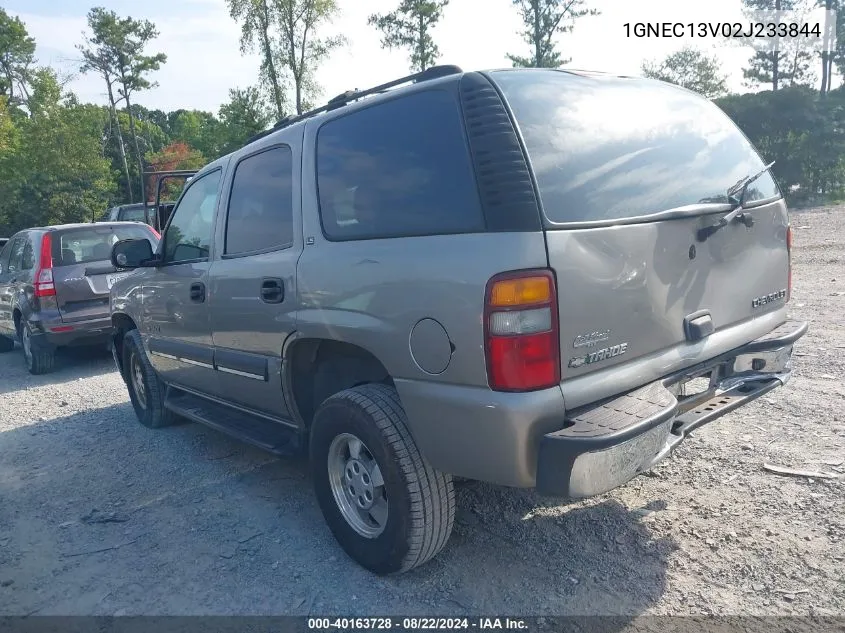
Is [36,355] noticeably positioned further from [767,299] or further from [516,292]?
[767,299]

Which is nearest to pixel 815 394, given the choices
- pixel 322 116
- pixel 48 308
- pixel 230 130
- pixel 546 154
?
pixel 546 154

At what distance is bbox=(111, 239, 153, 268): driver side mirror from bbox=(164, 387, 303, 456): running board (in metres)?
1.03

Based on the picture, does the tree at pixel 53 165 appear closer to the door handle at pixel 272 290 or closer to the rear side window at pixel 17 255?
the rear side window at pixel 17 255

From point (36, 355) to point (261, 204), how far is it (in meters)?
5.66

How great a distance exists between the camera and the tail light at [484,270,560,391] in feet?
7.84

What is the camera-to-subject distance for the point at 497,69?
111 inches

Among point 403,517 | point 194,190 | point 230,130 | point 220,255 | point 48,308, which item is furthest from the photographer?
point 230,130

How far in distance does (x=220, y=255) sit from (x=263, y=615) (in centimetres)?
211

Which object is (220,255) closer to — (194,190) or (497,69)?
(194,190)

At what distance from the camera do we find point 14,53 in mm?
45281

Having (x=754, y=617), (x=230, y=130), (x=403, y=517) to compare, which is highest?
(x=230, y=130)

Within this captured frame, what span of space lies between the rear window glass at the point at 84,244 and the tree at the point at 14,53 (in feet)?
144

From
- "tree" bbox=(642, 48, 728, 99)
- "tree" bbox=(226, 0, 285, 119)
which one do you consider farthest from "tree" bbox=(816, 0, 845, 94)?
"tree" bbox=(226, 0, 285, 119)

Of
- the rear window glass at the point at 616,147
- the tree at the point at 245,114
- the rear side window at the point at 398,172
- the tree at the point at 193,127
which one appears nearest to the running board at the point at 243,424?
the rear side window at the point at 398,172
